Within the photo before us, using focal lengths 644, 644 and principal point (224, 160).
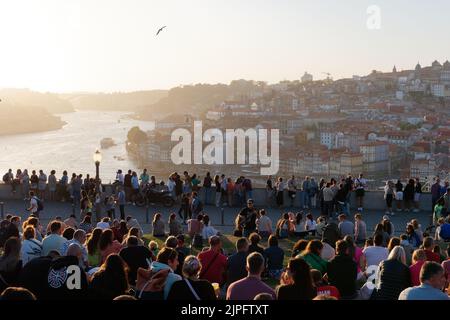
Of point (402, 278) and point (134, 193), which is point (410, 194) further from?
point (402, 278)

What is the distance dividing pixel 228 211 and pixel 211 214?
0.49m

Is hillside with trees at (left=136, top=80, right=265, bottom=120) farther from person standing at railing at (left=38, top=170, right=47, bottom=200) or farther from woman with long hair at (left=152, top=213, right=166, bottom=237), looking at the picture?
A: woman with long hair at (left=152, top=213, right=166, bottom=237)

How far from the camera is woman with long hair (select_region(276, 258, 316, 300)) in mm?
4762

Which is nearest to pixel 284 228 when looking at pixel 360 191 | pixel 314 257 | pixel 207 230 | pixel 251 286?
pixel 207 230

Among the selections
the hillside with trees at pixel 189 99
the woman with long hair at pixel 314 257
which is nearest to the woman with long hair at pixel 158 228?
the woman with long hair at pixel 314 257

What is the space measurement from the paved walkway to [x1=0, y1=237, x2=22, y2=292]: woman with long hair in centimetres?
740

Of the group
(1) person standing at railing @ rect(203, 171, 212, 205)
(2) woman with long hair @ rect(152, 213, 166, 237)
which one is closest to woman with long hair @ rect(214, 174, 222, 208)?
(1) person standing at railing @ rect(203, 171, 212, 205)

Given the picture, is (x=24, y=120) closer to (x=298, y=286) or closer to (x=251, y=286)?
(x=251, y=286)

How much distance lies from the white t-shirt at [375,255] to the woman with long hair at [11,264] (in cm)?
379

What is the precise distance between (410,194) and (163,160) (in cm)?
7560
